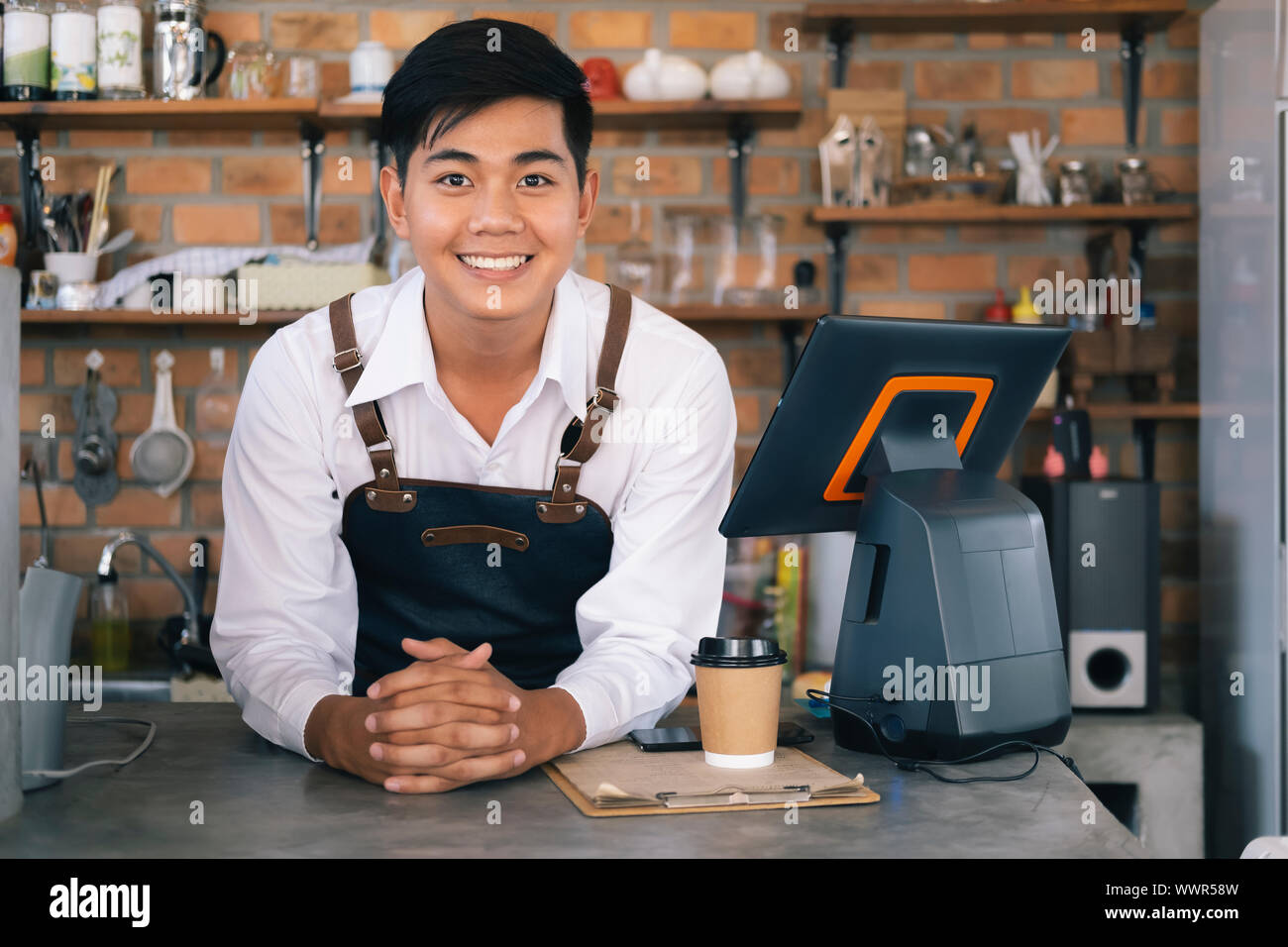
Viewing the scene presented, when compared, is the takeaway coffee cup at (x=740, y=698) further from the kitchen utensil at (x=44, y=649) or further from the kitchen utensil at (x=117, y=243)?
the kitchen utensil at (x=117, y=243)

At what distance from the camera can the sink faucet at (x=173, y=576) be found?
2514 millimetres

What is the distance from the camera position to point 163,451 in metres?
2.70

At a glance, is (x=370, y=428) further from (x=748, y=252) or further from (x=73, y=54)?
(x=73, y=54)

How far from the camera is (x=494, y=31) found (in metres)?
1.33

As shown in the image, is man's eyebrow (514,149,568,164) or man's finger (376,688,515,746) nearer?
man's finger (376,688,515,746)

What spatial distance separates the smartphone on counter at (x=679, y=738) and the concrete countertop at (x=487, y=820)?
2.4 inches

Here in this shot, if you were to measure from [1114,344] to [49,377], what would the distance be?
221 cm

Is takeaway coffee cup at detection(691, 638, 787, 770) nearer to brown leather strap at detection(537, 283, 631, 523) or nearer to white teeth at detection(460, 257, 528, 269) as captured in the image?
brown leather strap at detection(537, 283, 631, 523)

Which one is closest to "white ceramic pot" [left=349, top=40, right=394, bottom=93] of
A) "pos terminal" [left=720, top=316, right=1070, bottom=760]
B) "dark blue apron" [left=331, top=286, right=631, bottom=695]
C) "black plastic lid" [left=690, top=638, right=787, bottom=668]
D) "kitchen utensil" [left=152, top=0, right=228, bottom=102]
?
"kitchen utensil" [left=152, top=0, right=228, bottom=102]

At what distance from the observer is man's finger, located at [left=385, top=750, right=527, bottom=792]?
38.3 inches

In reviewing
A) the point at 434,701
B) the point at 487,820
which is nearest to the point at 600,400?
the point at 434,701

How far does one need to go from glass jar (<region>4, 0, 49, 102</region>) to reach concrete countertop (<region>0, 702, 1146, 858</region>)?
1.96 m

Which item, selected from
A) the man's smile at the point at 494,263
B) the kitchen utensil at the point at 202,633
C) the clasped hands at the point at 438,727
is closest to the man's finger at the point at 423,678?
the clasped hands at the point at 438,727
